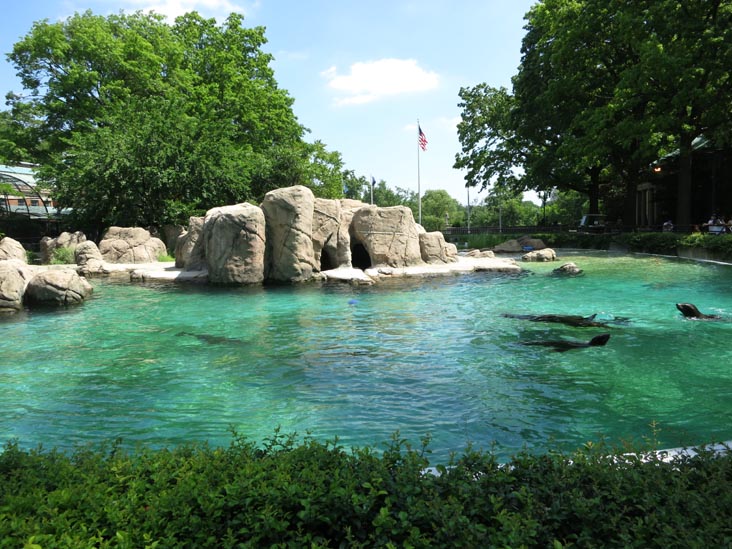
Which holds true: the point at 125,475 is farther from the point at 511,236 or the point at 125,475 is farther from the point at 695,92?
the point at 511,236

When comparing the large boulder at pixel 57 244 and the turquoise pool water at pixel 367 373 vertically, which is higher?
the large boulder at pixel 57 244

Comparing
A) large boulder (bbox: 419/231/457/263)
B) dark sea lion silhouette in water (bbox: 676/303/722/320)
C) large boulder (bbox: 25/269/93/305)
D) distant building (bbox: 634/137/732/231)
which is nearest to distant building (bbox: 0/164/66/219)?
large boulder (bbox: 25/269/93/305)

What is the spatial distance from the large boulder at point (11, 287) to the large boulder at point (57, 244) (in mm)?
12007

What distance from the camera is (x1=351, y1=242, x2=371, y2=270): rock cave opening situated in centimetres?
2577

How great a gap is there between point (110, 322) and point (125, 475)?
11.0 m

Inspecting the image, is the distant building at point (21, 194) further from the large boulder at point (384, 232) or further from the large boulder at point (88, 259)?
the large boulder at point (384, 232)

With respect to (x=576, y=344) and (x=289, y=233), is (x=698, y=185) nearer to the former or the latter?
(x=289, y=233)

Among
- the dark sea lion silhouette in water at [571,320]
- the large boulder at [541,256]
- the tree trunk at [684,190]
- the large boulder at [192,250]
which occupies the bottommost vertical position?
the dark sea lion silhouette in water at [571,320]

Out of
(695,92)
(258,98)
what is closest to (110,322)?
(695,92)

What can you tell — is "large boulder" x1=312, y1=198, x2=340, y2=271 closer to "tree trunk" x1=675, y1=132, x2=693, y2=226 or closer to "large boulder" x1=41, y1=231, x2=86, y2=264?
"large boulder" x1=41, y1=231, x2=86, y2=264

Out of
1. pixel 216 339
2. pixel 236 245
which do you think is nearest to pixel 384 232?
pixel 236 245

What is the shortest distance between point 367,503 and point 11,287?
15.9 m

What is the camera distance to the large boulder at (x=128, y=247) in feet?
89.8

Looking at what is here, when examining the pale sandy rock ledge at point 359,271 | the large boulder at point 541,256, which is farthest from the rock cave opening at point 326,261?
the large boulder at point 541,256
